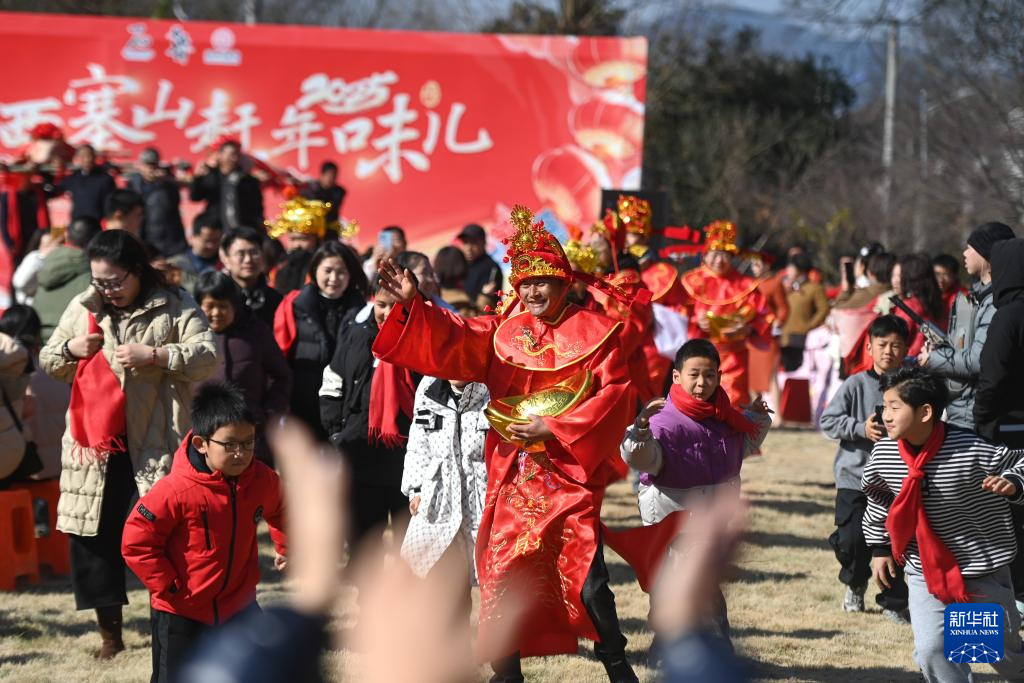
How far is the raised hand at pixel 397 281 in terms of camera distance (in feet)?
15.1

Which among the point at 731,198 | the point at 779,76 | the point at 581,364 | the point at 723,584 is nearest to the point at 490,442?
the point at 581,364

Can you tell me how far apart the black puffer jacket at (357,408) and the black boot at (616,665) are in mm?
1474

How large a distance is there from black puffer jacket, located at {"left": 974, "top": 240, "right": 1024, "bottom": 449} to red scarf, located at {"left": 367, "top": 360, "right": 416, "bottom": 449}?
2.36 m

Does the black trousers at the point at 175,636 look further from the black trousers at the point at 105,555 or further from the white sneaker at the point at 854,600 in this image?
the white sneaker at the point at 854,600

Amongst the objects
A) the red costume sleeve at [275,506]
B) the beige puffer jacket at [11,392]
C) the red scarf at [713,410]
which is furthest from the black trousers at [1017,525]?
the beige puffer jacket at [11,392]

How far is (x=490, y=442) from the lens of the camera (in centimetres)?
485

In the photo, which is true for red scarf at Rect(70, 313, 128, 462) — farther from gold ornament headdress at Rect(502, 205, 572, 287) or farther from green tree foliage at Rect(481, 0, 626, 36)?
green tree foliage at Rect(481, 0, 626, 36)

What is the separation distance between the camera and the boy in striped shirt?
4.30m

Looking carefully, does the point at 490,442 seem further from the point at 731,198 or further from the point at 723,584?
the point at 731,198

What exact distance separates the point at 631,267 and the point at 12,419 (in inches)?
136

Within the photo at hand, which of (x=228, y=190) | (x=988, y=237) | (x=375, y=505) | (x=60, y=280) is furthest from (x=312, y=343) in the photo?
(x=228, y=190)

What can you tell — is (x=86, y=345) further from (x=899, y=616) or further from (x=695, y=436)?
(x=899, y=616)

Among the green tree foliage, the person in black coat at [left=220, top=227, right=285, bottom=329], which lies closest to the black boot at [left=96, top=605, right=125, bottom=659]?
the person in black coat at [left=220, top=227, right=285, bottom=329]

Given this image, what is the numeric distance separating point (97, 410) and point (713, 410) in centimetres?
236
